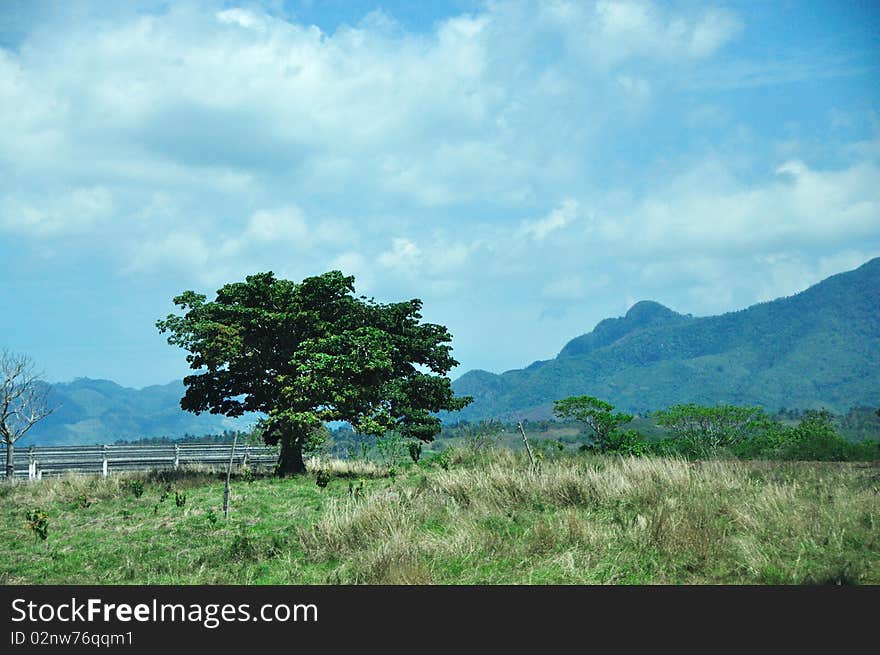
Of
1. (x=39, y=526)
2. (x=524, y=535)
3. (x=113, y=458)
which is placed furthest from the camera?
(x=113, y=458)

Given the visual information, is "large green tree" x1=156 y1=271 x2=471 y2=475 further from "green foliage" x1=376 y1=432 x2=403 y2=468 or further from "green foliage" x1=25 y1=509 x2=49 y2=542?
"green foliage" x1=25 y1=509 x2=49 y2=542

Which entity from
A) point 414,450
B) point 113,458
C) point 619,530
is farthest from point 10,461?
point 619,530

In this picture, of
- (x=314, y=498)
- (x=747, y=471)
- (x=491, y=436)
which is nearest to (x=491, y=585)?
(x=747, y=471)

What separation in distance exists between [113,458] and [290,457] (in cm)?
1445

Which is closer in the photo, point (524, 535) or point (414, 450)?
point (524, 535)

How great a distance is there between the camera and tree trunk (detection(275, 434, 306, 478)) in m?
31.6

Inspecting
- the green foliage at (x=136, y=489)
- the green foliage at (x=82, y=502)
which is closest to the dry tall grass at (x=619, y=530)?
the green foliage at (x=82, y=502)

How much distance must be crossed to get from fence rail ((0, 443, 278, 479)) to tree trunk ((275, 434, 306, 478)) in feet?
22.1

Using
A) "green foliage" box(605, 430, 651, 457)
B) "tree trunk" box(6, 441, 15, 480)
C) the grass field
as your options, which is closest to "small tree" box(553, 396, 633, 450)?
"green foliage" box(605, 430, 651, 457)

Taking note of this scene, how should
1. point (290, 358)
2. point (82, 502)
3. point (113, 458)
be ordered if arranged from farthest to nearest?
point (113, 458) < point (290, 358) < point (82, 502)

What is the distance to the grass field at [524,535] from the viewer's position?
1030 cm

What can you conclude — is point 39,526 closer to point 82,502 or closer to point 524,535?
point 82,502

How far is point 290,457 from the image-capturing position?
32031mm
